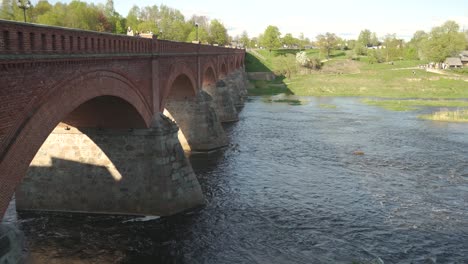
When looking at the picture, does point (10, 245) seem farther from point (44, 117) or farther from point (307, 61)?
point (307, 61)

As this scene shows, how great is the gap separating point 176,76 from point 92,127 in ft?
30.7

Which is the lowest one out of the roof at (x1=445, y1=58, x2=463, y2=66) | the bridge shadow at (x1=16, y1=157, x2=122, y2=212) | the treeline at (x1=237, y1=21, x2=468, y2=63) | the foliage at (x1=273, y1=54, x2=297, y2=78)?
the bridge shadow at (x1=16, y1=157, x2=122, y2=212)

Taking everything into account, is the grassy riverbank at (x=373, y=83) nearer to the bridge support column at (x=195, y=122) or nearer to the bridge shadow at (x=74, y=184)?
the bridge support column at (x=195, y=122)

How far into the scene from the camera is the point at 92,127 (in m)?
22.3

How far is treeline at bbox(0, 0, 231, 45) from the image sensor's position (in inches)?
3067

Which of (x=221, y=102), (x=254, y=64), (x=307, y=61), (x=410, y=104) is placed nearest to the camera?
(x=221, y=102)

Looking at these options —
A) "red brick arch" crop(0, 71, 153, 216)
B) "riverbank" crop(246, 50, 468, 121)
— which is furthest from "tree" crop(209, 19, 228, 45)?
"red brick arch" crop(0, 71, 153, 216)

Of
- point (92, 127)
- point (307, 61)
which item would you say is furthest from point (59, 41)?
point (307, 61)

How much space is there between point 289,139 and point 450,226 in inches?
860

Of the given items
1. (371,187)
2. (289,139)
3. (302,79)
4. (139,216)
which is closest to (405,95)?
(302,79)

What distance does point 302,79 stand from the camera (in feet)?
333

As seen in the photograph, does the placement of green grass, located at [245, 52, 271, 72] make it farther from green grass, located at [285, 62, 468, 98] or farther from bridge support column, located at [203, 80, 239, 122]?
bridge support column, located at [203, 80, 239, 122]

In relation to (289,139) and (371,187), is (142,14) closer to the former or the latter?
(289,139)

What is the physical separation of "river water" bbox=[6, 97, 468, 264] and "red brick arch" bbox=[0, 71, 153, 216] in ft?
22.5
